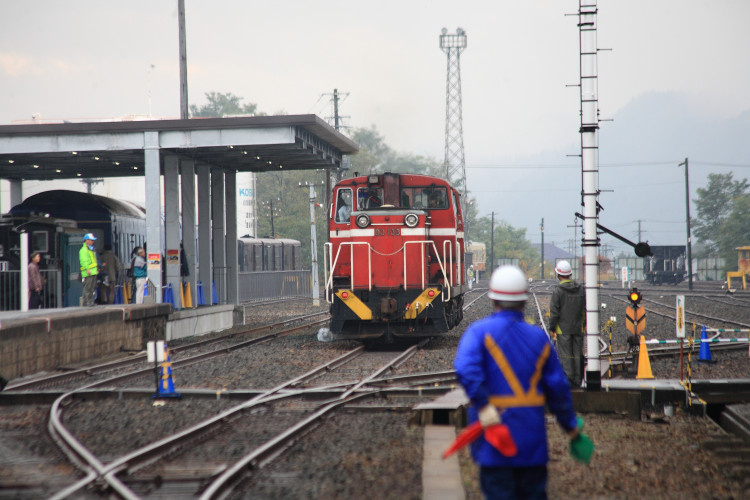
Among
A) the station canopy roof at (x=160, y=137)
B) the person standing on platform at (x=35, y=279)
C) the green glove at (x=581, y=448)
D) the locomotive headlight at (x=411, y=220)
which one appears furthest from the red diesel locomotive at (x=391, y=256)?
the green glove at (x=581, y=448)

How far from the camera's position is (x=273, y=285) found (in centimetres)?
4644

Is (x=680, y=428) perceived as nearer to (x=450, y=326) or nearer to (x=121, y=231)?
(x=450, y=326)

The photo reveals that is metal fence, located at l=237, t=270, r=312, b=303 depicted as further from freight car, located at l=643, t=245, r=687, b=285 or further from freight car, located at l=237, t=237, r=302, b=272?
freight car, located at l=643, t=245, r=687, b=285

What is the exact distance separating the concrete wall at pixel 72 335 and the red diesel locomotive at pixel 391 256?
4.68 metres

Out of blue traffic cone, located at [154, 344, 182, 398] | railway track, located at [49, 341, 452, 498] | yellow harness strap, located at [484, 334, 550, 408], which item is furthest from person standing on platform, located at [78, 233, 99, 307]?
yellow harness strap, located at [484, 334, 550, 408]

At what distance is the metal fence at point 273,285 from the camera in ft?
138

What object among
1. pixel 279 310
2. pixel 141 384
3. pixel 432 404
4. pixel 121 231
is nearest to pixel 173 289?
pixel 121 231

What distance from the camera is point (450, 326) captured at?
56.9ft

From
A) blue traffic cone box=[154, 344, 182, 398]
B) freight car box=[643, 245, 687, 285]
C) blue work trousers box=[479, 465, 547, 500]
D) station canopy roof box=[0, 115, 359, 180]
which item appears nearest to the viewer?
blue work trousers box=[479, 465, 547, 500]

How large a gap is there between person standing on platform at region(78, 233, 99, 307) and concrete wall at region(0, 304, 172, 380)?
5.15ft

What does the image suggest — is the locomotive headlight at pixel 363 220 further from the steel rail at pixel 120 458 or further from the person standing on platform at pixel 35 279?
the person standing on platform at pixel 35 279

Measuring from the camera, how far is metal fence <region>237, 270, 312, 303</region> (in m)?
42.0

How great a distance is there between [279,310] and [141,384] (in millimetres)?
21463

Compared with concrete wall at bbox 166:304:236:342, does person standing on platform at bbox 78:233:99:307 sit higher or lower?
higher
